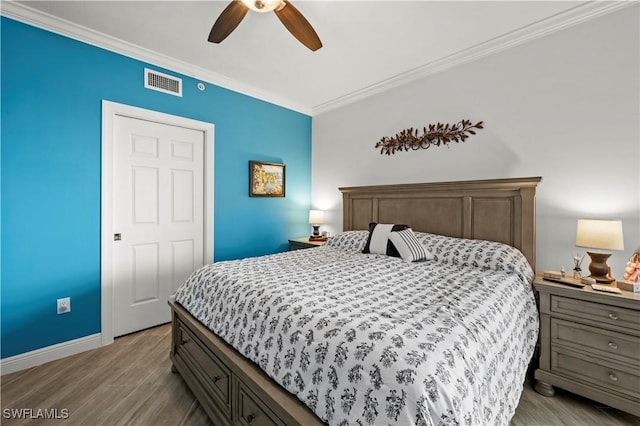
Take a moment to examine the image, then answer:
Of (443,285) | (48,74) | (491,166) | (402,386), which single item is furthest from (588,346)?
(48,74)

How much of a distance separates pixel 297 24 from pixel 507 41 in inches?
72.9

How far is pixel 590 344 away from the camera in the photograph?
1.68m

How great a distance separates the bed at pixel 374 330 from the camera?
88 cm

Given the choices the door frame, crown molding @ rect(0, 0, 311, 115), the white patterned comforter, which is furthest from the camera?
the door frame

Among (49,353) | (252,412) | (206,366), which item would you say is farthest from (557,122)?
(49,353)

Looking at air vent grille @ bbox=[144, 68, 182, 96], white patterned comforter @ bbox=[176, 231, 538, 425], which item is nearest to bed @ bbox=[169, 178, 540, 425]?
white patterned comforter @ bbox=[176, 231, 538, 425]

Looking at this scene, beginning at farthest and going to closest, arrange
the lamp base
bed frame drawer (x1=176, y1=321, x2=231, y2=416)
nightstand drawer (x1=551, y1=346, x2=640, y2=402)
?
the lamp base, nightstand drawer (x1=551, y1=346, x2=640, y2=402), bed frame drawer (x1=176, y1=321, x2=231, y2=416)

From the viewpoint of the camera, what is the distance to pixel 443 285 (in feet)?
5.30

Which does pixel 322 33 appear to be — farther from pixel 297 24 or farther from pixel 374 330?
pixel 374 330

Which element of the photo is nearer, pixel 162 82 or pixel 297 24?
pixel 297 24

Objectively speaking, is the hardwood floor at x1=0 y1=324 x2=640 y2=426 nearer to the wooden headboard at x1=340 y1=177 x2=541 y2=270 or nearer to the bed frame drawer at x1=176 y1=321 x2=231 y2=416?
the bed frame drawer at x1=176 y1=321 x2=231 y2=416

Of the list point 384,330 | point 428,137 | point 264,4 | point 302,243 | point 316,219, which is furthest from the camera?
point 316,219

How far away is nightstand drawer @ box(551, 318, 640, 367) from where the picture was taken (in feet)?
5.10
